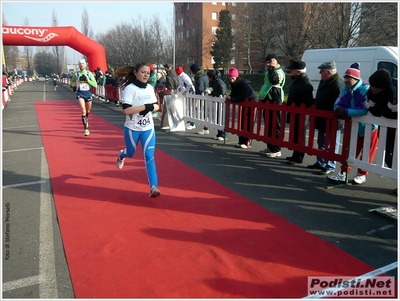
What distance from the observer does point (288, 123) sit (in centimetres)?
728

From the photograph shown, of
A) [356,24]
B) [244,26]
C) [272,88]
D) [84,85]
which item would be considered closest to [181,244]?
[272,88]

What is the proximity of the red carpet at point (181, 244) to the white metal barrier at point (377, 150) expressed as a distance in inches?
67.9

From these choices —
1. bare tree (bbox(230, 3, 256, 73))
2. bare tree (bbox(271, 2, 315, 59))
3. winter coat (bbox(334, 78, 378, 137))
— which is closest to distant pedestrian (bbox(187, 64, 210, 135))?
winter coat (bbox(334, 78, 378, 137))

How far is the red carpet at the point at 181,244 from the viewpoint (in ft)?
10.1

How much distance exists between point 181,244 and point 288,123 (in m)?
4.31

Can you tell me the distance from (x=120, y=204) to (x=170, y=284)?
215 centimetres

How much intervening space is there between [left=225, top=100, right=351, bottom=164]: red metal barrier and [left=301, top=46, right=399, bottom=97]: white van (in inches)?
268

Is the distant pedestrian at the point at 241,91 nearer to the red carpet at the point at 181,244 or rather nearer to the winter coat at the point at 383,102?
A: the red carpet at the point at 181,244

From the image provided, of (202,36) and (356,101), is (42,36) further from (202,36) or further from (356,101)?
(202,36)

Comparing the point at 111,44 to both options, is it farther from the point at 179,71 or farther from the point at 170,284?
the point at 170,284

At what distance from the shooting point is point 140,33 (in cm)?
4562

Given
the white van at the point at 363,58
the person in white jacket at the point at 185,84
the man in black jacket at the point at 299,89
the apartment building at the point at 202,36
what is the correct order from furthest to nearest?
the apartment building at the point at 202,36 → the white van at the point at 363,58 → the person in white jacket at the point at 185,84 → the man in black jacket at the point at 299,89

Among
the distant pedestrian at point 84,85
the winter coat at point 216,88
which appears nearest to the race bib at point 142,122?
the winter coat at point 216,88

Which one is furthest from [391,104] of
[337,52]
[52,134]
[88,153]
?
[337,52]
